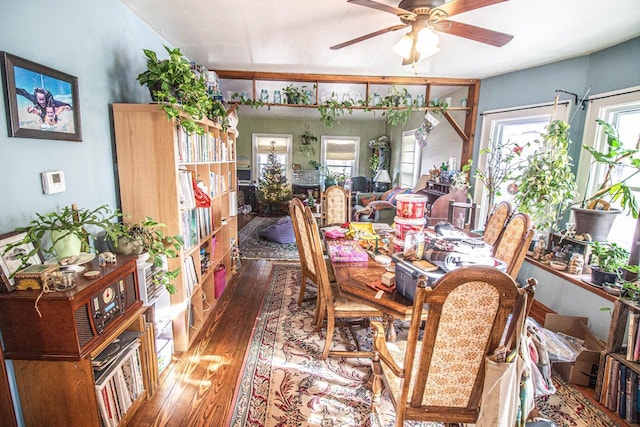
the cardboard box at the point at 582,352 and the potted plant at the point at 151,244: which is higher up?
the potted plant at the point at 151,244

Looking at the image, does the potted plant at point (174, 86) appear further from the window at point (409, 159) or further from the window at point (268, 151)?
the window at point (268, 151)

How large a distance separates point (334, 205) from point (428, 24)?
215 cm

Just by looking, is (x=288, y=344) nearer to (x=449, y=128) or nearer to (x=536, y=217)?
(x=536, y=217)

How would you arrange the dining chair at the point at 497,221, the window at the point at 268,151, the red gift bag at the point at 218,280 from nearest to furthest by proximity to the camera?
the dining chair at the point at 497,221 → the red gift bag at the point at 218,280 → the window at the point at 268,151

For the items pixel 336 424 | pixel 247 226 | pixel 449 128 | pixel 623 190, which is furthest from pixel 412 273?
pixel 247 226

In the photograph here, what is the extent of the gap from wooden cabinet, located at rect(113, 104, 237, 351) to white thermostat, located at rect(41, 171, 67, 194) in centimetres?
45

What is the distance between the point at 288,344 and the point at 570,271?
2.38 m

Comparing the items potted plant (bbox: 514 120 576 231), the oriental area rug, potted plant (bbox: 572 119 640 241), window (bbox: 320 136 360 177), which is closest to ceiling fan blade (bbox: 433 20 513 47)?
potted plant (bbox: 572 119 640 241)

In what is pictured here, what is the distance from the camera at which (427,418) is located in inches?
47.1

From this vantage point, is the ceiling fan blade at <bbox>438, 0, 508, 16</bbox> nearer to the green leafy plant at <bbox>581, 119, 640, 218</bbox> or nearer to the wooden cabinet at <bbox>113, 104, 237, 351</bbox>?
the green leafy plant at <bbox>581, 119, 640, 218</bbox>

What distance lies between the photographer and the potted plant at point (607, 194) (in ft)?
7.08

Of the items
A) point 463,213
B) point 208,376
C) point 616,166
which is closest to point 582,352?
point 616,166

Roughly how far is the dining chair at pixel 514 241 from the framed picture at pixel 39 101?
104 inches

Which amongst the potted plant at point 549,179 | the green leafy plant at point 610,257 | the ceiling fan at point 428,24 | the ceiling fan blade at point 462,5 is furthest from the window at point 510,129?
the ceiling fan blade at point 462,5
